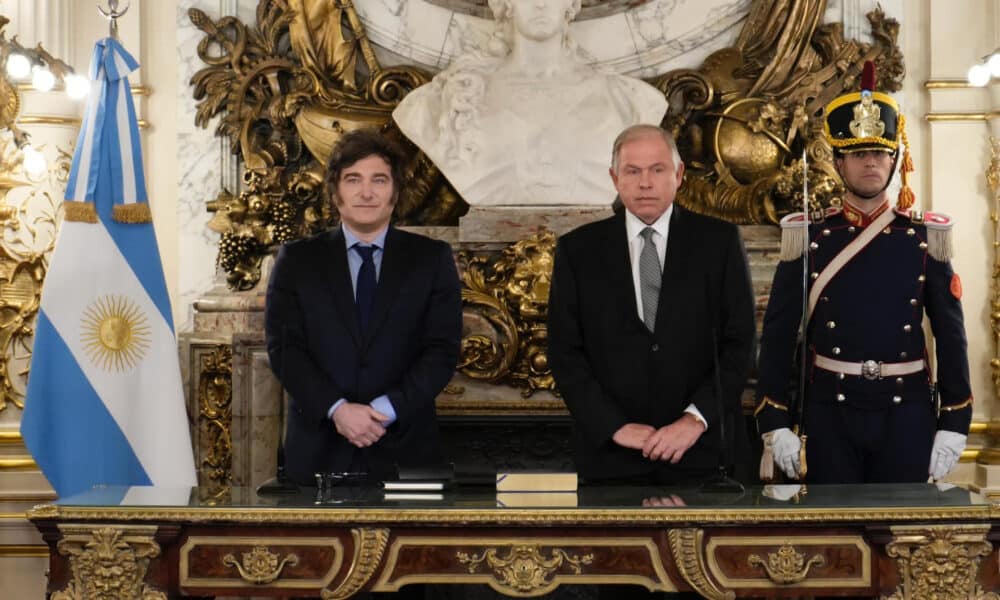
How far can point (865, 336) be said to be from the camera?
3209mm

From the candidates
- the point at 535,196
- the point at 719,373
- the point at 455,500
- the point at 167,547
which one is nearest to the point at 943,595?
the point at 719,373

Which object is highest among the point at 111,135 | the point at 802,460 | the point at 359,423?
the point at 111,135

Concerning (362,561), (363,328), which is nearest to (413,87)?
(363,328)

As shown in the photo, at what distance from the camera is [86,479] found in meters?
4.30

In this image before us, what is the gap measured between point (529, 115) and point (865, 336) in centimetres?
191

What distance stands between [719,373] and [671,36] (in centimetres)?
239

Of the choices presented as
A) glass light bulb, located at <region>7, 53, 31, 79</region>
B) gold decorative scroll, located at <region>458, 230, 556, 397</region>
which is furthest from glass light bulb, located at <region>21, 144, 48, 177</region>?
gold decorative scroll, located at <region>458, 230, 556, 397</region>

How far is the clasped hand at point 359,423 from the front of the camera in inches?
120

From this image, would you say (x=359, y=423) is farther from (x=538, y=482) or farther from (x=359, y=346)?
(x=538, y=482)

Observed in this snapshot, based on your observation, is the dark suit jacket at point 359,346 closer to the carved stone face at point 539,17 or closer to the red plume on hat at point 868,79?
the red plume on hat at point 868,79

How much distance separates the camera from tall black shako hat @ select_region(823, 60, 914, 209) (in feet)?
10.5

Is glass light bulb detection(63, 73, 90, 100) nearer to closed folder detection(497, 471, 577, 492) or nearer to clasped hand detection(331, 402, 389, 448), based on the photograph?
clasped hand detection(331, 402, 389, 448)

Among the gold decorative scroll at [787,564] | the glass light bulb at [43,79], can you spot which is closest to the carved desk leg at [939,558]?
the gold decorative scroll at [787,564]

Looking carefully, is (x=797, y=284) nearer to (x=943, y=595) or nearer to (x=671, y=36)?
(x=943, y=595)
